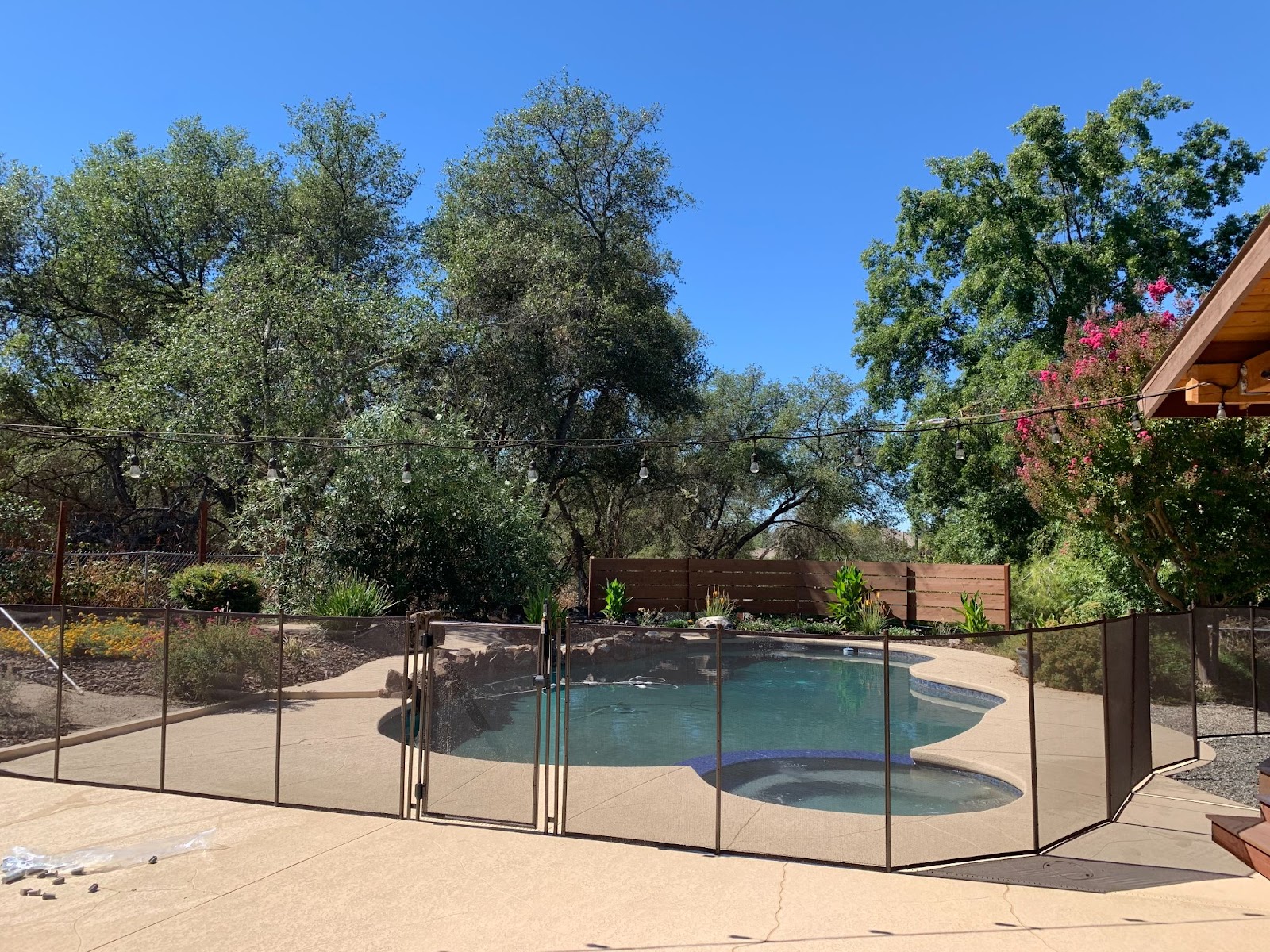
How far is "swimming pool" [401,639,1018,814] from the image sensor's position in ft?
21.7

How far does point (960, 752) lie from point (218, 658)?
292 inches

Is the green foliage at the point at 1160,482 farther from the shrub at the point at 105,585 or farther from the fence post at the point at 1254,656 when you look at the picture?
the shrub at the point at 105,585

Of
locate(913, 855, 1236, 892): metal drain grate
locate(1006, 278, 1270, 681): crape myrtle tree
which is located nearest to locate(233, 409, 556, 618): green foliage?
locate(1006, 278, 1270, 681): crape myrtle tree

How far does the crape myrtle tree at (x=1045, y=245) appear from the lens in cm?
2100

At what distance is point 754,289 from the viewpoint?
34.7 meters

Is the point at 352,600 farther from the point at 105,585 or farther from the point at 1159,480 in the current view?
the point at 1159,480

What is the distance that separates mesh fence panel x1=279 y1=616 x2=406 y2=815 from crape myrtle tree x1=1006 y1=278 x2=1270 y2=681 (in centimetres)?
964

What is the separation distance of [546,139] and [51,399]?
16425 mm

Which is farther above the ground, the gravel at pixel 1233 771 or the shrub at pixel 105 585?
the shrub at pixel 105 585

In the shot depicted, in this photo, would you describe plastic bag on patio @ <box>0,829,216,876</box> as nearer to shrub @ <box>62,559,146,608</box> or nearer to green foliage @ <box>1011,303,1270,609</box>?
shrub @ <box>62,559,146,608</box>

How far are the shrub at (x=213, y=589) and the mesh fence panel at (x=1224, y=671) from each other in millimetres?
13368

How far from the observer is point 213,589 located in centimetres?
1330

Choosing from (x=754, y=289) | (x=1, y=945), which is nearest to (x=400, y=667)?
(x=1, y=945)

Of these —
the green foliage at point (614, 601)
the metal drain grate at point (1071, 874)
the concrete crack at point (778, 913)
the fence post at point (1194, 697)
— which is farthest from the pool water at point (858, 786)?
the green foliage at point (614, 601)
